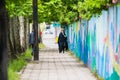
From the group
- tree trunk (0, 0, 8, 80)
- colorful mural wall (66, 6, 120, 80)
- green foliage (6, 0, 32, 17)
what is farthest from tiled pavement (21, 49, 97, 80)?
tree trunk (0, 0, 8, 80)

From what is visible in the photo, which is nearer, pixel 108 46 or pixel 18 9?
pixel 108 46

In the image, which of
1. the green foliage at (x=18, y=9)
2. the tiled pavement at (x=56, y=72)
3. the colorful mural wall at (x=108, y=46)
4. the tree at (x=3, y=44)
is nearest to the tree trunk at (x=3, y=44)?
the tree at (x=3, y=44)

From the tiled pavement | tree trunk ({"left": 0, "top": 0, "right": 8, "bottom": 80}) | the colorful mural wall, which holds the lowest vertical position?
the tiled pavement

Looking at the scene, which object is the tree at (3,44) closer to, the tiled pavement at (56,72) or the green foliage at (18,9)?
the tiled pavement at (56,72)

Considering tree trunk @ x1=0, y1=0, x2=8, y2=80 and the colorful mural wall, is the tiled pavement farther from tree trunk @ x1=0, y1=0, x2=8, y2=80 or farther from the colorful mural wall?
tree trunk @ x1=0, y1=0, x2=8, y2=80

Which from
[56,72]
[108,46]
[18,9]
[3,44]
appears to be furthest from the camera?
[18,9]

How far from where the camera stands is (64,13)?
39688 millimetres

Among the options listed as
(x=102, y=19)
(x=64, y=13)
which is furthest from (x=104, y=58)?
(x=64, y=13)

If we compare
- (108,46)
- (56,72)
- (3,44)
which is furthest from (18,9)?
(3,44)

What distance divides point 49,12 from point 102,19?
83.1 ft

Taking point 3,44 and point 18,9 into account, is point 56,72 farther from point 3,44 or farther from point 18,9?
point 3,44

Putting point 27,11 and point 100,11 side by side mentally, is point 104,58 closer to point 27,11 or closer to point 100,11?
point 100,11

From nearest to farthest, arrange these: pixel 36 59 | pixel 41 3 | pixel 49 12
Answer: pixel 36 59 < pixel 41 3 < pixel 49 12

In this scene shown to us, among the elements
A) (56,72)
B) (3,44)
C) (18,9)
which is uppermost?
(3,44)
